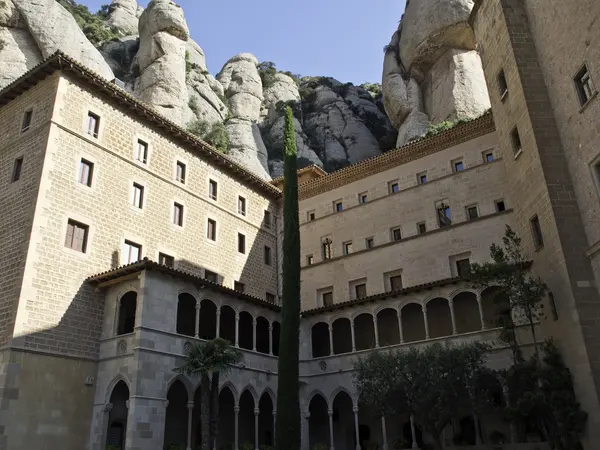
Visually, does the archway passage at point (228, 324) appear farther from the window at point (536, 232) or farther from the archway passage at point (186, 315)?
the window at point (536, 232)

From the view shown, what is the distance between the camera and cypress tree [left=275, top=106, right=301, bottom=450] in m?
19.5

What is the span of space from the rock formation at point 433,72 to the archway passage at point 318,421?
24.3m

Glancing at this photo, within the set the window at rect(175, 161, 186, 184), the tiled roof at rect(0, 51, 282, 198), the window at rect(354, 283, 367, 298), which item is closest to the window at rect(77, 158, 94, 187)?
the tiled roof at rect(0, 51, 282, 198)

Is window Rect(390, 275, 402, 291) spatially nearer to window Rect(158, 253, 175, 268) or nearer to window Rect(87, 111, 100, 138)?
window Rect(158, 253, 175, 268)

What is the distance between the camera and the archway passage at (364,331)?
26.3 metres

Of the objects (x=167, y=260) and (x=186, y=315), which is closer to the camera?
(x=186, y=315)

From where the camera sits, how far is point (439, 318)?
24.3m

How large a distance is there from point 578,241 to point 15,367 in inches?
794

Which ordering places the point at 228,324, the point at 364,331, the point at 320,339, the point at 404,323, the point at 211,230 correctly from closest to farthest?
the point at 404,323 → the point at 228,324 → the point at 364,331 → the point at 320,339 → the point at 211,230

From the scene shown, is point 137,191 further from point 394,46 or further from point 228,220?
point 394,46

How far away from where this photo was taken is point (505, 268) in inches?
741

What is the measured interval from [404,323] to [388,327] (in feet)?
3.23

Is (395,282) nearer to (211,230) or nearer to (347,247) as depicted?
(347,247)

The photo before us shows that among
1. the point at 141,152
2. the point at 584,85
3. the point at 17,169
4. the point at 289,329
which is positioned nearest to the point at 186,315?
the point at 289,329
